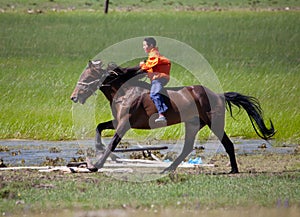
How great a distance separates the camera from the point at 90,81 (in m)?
16.6

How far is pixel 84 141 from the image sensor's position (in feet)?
69.2

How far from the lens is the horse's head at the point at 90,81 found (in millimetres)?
16578

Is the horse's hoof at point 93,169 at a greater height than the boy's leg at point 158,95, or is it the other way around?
the boy's leg at point 158,95

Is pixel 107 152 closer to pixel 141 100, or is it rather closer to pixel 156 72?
pixel 141 100

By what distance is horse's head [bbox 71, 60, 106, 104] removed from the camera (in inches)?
653

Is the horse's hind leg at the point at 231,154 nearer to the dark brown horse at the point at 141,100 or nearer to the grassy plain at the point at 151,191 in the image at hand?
the dark brown horse at the point at 141,100

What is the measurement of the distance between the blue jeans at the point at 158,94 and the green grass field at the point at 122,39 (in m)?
5.44

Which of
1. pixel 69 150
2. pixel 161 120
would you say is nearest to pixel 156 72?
pixel 161 120

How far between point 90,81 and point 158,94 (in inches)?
47.1

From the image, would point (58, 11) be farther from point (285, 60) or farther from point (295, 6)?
point (285, 60)

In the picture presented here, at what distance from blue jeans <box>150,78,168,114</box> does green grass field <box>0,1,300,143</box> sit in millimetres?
5443

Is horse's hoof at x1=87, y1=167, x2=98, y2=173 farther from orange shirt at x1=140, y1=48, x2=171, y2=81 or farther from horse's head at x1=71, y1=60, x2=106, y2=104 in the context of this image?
orange shirt at x1=140, y1=48, x2=171, y2=81

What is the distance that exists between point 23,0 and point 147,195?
41405mm

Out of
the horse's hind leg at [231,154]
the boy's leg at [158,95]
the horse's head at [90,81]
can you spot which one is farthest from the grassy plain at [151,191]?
the horse's head at [90,81]
